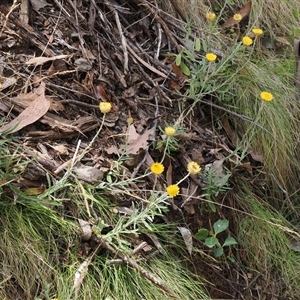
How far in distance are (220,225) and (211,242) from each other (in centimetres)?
8

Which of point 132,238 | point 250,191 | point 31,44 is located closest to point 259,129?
point 250,191

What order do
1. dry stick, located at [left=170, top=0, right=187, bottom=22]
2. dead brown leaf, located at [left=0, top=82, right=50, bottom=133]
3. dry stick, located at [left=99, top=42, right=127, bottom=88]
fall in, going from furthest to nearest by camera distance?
1. dry stick, located at [left=170, top=0, right=187, bottom=22]
2. dry stick, located at [left=99, top=42, right=127, bottom=88]
3. dead brown leaf, located at [left=0, top=82, right=50, bottom=133]

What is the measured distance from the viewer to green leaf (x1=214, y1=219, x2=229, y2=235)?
1845 millimetres

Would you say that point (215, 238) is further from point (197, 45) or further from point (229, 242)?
point (197, 45)

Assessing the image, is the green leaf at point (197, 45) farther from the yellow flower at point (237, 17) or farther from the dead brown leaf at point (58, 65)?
the dead brown leaf at point (58, 65)

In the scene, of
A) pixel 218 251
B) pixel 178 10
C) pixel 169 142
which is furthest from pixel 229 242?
pixel 178 10

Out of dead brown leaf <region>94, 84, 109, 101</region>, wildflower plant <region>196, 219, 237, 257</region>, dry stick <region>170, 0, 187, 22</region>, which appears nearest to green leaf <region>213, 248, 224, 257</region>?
wildflower plant <region>196, 219, 237, 257</region>

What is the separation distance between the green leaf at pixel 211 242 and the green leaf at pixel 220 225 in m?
0.02

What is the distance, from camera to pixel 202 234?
6.02 ft

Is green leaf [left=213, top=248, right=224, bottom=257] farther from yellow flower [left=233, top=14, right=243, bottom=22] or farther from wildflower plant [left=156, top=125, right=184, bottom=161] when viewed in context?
yellow flower [left=233, top=14, right=243, bottom=22]

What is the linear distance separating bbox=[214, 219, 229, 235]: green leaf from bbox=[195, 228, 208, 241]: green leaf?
0.04 m

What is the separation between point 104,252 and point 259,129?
→ 0.86m

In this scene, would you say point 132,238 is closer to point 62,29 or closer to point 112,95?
point 112,95

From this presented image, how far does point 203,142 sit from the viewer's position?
201 centimetres
